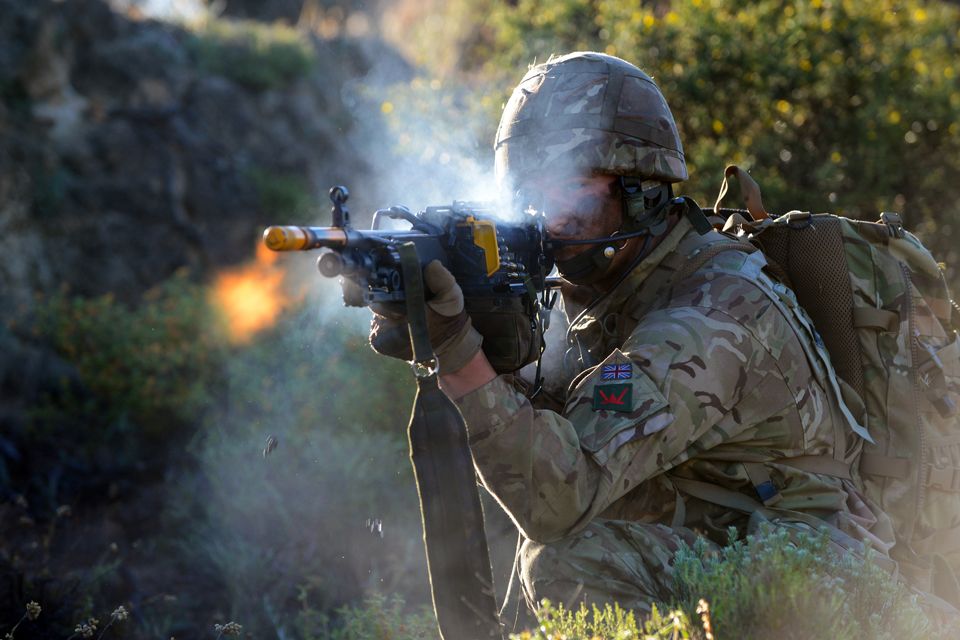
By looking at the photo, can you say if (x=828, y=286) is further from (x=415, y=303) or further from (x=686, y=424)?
(x=415, y=303)

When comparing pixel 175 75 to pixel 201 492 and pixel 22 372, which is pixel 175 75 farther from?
pixel 201 492

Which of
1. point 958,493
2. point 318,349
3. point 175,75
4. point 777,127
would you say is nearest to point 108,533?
point 318,349

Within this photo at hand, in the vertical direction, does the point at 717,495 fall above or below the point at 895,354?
below

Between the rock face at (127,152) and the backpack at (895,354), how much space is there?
7643 mm

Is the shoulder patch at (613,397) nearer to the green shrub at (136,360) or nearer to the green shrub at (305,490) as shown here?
the green shrub at (305,490)

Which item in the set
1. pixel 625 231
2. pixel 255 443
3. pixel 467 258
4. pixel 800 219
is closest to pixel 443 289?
pixel 467 258

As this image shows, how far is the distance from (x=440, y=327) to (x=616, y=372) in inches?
24.6

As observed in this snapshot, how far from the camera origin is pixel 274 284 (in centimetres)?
850

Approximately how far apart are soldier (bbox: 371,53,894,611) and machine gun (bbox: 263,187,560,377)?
13 cm

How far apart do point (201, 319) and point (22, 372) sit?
178 cm

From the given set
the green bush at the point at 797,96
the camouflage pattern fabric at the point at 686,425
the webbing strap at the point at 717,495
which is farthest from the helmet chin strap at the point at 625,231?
the green bush at the point at 797,96

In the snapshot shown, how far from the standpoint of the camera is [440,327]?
226 cm

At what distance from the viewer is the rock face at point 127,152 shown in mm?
8484

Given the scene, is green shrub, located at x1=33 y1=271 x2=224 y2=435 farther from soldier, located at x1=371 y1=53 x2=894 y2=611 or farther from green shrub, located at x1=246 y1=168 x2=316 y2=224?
green shrub, located at x1=246 y1=168 x2=316 y2=224
